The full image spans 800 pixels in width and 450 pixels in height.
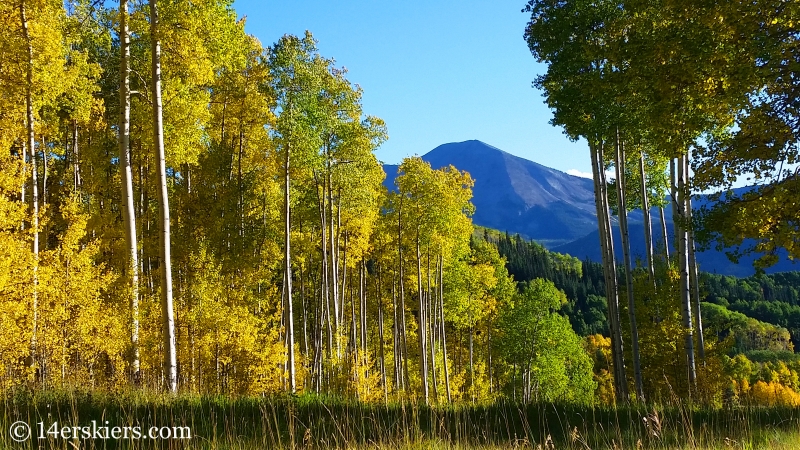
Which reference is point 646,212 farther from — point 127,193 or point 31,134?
point 31,134

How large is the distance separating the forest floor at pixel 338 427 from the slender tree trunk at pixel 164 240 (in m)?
1.77

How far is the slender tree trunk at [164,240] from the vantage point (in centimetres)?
845

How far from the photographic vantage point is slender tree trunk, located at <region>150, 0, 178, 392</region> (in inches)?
333

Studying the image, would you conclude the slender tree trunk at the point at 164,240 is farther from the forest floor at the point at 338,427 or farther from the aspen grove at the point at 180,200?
the forest floor at the point at 338,427

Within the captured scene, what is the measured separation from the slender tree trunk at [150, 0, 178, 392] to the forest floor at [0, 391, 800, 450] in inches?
69.5

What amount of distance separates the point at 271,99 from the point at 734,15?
40.6 ft

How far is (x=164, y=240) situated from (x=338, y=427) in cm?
607

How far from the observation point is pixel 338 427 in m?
4.00

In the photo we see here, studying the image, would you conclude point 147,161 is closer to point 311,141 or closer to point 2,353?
point 311,141

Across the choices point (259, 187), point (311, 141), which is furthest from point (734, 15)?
point (259, 187)

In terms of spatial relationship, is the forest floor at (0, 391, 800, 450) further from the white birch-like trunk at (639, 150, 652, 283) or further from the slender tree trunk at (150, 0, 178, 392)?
the white birch-like trunk at (639, 150, 652, 283)

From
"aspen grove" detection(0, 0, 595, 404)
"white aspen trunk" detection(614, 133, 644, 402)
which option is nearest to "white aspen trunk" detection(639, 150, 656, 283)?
"white aspen trunk" detection(614, 133, 644, 402)

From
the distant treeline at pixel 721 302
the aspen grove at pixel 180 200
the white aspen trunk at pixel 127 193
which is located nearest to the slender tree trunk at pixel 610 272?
the aspen grove at pixel 180 200

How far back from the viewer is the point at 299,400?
23.2 feet
